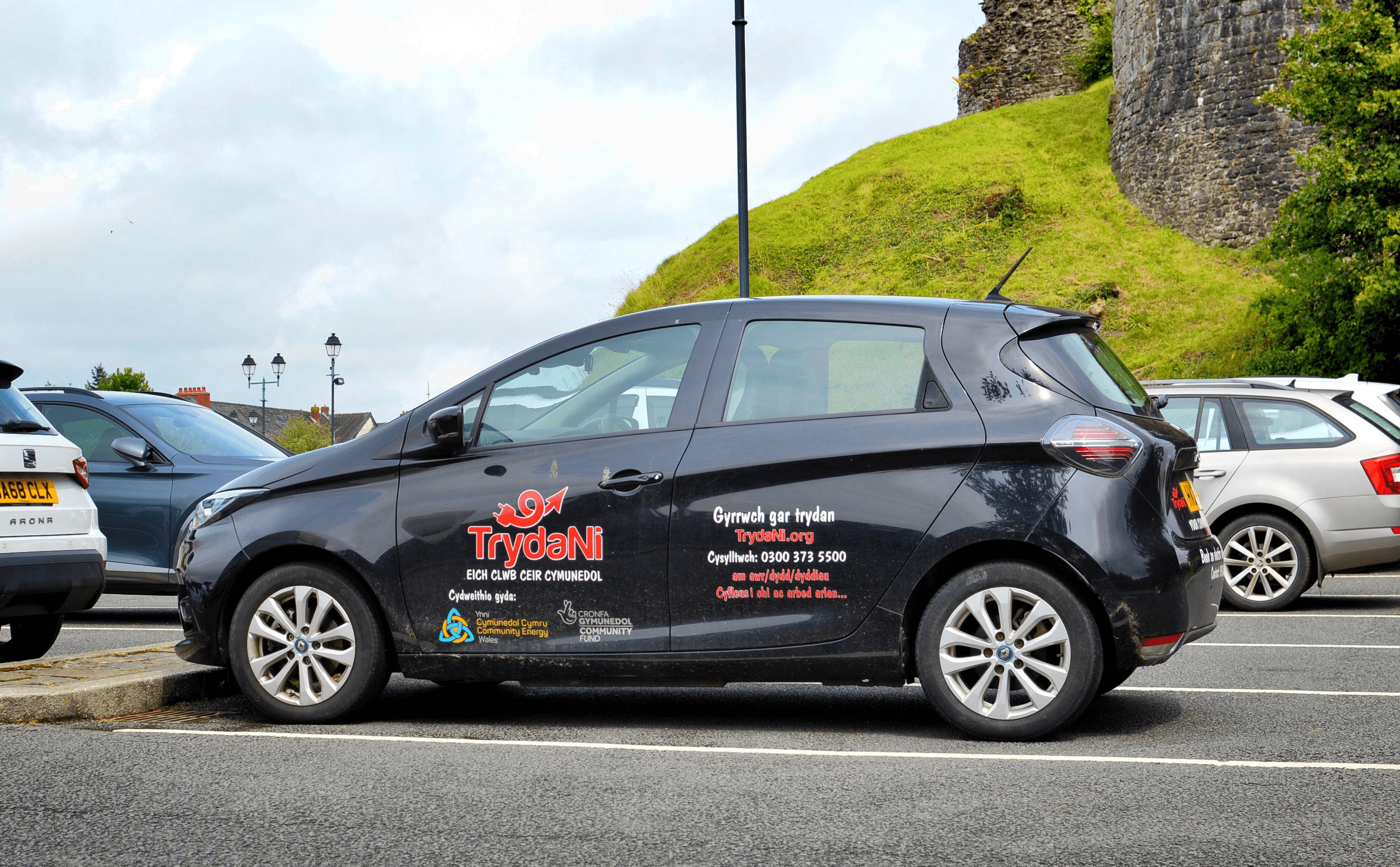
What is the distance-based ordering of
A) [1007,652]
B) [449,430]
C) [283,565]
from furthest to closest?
[283,565]
[449,430]
[1007,652]

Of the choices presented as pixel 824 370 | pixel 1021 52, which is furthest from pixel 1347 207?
pixel 1021 52

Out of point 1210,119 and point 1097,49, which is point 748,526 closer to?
point 1210,119

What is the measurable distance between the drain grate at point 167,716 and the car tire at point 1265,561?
25.4 ft

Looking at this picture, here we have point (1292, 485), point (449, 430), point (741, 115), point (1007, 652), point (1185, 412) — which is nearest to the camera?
point (1007, 652)

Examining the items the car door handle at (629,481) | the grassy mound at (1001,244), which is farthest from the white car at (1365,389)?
the grassy mound at (1001,244)

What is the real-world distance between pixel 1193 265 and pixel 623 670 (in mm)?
30318

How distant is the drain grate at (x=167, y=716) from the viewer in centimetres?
582

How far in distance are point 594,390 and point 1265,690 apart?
3.62m

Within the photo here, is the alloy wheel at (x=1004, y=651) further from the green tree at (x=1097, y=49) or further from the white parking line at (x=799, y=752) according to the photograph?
the green tree at (x=1097, y=49)

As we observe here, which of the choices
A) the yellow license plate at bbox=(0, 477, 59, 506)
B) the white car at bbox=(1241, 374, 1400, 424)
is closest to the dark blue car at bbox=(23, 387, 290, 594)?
the yellow license plate at bbox=(0, 477, 59, 506)

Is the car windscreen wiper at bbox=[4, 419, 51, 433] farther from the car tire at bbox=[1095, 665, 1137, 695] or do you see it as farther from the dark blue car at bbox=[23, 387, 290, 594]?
the car tire at bbox=[1095, 665, 1137, 695]

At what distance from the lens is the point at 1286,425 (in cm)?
1039

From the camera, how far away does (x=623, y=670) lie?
541 centimetres

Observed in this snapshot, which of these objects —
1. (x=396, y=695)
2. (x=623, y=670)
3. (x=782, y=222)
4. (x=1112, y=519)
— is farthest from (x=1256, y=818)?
(x=782, y=222)
